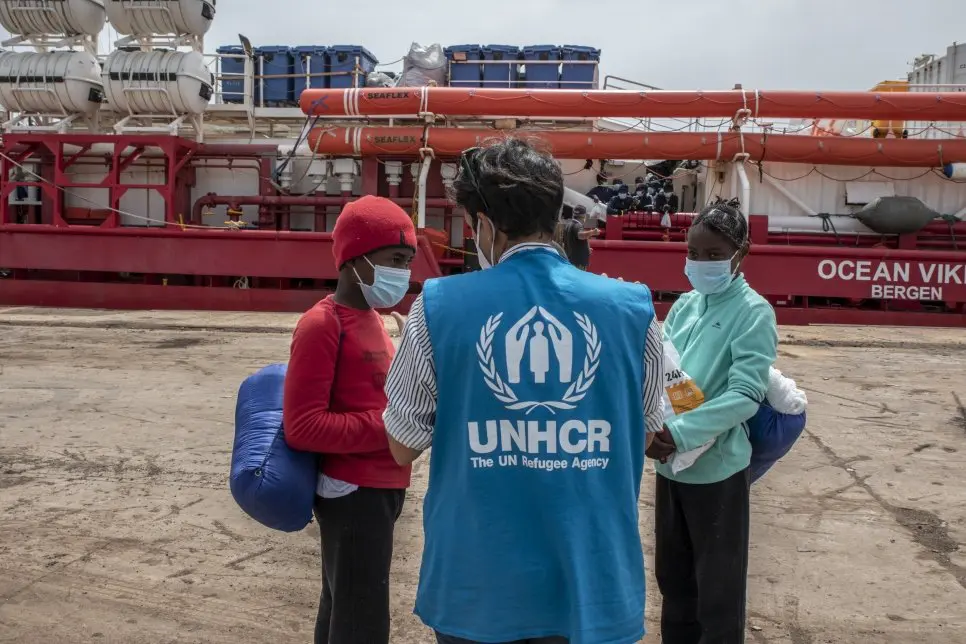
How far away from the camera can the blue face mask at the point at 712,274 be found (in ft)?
8.93

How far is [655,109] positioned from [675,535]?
11.9 meters

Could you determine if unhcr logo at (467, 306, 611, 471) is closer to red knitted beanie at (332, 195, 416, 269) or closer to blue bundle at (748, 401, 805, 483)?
red knitted beanie at (332, 195, 416, 269)

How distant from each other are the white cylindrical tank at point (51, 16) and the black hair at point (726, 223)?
15.3 metres

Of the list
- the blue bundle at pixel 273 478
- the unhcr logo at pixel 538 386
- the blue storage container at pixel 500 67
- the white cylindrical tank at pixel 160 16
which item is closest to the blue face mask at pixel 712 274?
the unhcr logo at pixel 538 386

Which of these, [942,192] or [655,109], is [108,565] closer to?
[655,109]

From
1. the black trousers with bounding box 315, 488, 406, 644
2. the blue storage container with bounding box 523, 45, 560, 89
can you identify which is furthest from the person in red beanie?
the blue storage container with bounding box 523, 45, 560, 89

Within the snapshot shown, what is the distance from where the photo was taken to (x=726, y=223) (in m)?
2.78

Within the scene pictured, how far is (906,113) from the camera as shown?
539 inches

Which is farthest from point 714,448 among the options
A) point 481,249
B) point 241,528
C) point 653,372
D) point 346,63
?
point 346,63

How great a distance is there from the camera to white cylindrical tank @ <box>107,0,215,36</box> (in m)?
14.6

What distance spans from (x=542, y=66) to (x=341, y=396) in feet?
51.8

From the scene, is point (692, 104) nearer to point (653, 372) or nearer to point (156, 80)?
point (156, 80)

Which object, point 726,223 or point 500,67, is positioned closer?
point 726,223

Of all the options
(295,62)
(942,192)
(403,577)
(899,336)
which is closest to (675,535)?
(403,577)
